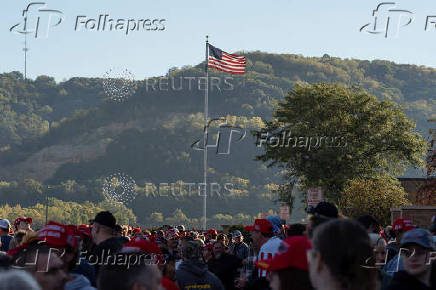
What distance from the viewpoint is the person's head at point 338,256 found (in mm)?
3543

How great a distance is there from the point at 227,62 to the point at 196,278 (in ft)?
135

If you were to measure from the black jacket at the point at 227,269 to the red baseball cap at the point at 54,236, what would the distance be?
537 cm

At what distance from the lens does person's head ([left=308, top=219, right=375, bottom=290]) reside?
354 centimetres

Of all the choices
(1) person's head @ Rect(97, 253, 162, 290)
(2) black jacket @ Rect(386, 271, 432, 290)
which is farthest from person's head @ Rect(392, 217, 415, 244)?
(1) person's head @ Rect(97, 253, 162, 290)

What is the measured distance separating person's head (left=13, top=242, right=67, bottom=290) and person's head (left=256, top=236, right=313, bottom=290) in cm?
114

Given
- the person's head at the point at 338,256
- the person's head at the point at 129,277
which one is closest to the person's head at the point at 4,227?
the person's head at the point at 129,277

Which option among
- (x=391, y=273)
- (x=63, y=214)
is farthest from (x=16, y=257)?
(x=63, y=214)

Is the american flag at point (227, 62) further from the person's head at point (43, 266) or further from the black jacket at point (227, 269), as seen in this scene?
the person's head at point (43, 266)

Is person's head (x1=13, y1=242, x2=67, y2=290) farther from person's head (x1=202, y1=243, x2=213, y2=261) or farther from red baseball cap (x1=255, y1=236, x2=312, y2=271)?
person's head (x1=202, y1=243, x2=213, y2=261)

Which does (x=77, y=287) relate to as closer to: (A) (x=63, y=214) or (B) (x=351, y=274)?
(B) (x=351, y=274)

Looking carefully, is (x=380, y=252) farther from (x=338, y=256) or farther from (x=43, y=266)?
(x=338, y=256)

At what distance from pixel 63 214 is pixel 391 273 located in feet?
581

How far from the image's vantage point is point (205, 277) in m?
8.06

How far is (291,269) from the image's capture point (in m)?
4.23
